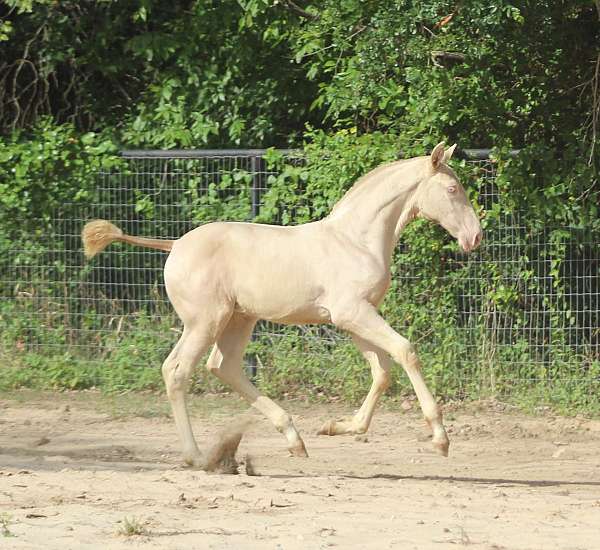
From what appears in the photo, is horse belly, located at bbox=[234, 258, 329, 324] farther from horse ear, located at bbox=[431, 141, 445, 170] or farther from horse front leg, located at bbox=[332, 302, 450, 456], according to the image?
horse ear, located at bbox=[431, 141, 445, 170]

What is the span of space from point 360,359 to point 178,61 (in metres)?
4.14

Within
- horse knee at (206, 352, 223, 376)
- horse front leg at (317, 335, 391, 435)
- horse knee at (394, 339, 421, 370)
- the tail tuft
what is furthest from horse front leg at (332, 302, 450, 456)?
the tail tuft

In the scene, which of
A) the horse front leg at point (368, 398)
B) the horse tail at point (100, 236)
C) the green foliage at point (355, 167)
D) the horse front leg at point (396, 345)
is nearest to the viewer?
the horse front leg at point (396, 345)

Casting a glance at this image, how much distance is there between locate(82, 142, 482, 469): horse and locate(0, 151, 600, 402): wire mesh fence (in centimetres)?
261

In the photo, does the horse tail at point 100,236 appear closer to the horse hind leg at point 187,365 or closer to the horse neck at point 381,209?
the horse hind leg at point 187,365

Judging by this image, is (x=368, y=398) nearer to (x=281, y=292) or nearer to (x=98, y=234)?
(x=281, y=292)

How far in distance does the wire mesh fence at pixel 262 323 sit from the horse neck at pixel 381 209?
8.75ft

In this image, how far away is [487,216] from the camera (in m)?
10.1

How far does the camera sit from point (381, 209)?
7.57 m

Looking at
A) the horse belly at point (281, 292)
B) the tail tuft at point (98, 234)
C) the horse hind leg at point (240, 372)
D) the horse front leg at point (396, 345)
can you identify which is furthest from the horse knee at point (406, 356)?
the tail tuft at point (98, 234)

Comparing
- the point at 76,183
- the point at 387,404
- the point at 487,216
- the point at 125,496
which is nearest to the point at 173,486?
the point at 125,496

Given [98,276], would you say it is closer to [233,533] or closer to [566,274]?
[566,274]

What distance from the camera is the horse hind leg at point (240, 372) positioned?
748 centimetres

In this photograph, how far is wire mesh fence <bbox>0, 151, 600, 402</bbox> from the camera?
10016 millimetres
